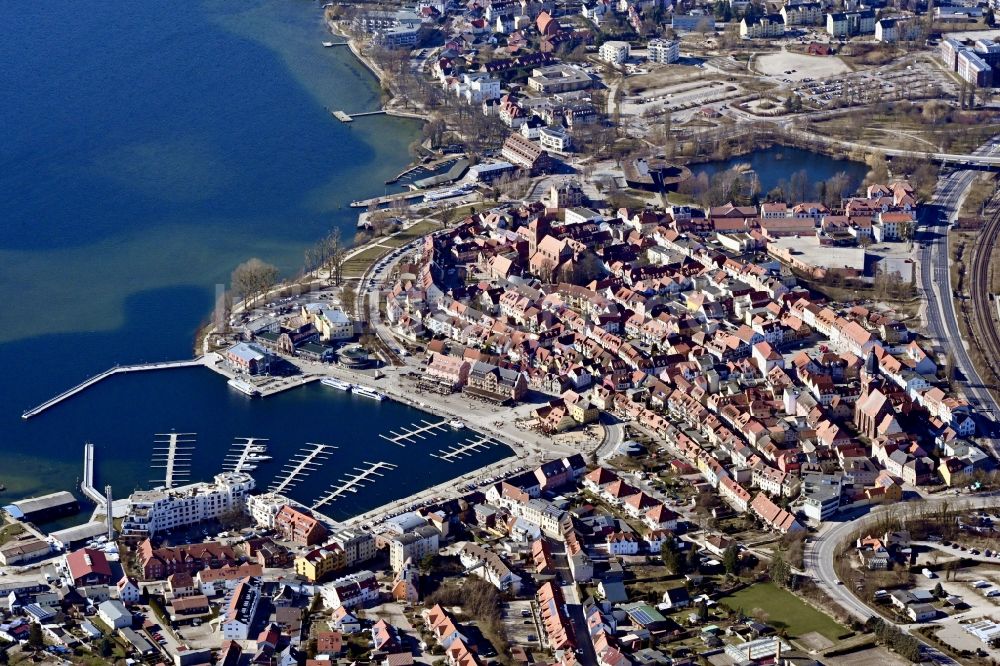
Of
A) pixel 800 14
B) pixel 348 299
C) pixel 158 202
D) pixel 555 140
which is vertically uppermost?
pixel 800 14

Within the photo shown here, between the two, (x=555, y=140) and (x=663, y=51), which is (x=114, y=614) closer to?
(x=555, y=140)

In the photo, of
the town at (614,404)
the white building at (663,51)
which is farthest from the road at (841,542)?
the white building at (663,51)

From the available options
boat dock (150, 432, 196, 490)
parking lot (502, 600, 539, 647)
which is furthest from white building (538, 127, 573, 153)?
parking lot (502, 600, 539, 647)

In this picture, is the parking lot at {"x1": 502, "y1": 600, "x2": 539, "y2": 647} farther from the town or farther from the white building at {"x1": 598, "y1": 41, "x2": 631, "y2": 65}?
the white building at {"x1": 598, "y1": 41, "x2": 631, "y2": 65}

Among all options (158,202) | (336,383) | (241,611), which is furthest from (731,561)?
(158,202)

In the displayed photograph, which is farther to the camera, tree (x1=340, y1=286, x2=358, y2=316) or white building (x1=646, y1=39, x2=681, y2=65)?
white building (x1=646, y1=39, x2=681, y2=65)

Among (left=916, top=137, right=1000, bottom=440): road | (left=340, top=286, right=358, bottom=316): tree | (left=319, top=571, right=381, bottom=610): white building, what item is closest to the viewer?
(left=319, top=571, right=381, bottom=610): white building

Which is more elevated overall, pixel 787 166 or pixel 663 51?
pixel 663 51
